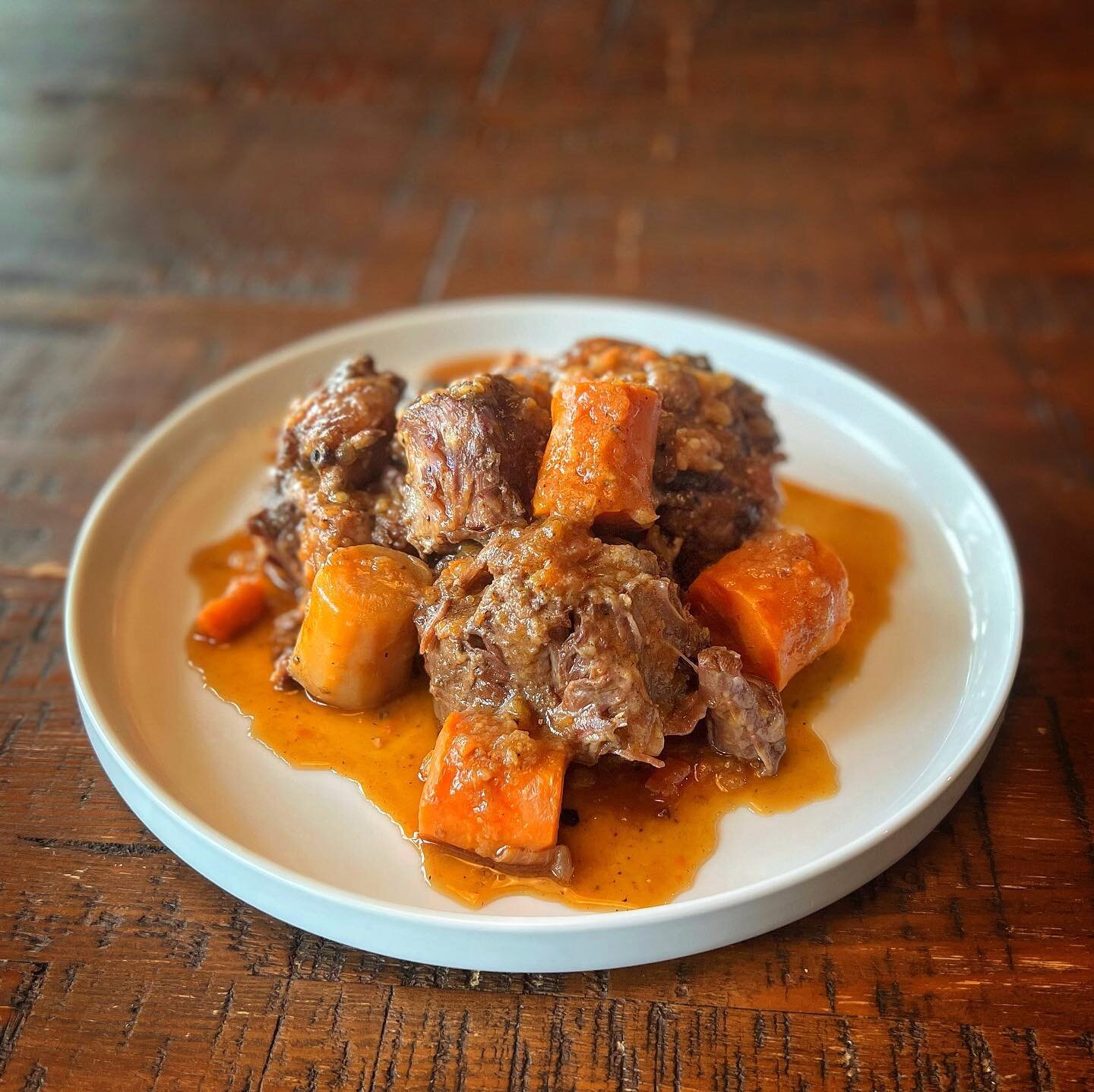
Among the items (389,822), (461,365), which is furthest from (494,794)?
(461,365)

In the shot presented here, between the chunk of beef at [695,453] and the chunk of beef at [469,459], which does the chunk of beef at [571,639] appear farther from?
the chunk of beef at [695,453]

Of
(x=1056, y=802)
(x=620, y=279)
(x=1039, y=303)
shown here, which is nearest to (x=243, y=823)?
(x=1056, y=802)

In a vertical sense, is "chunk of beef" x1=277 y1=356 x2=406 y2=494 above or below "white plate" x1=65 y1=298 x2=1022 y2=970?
above

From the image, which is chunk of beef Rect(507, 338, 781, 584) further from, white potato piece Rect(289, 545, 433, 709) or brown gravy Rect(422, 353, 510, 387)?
brown gravy Rect(422, 353, 510, 387)

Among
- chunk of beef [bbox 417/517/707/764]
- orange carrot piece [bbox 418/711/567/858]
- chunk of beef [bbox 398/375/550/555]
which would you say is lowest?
orange carrot piece [bbox 418/711/567/858]

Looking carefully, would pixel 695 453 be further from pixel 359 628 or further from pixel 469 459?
pixel 359 628

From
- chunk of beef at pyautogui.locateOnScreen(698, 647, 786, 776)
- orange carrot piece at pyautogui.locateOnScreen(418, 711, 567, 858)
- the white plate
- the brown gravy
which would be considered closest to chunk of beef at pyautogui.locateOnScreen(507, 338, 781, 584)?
chunk of beef at pyautogui.locateOnScreen(698, 647, 786, 776)

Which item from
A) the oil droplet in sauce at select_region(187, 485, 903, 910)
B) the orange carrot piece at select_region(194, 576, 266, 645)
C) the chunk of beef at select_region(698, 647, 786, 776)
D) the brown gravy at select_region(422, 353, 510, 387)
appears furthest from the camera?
the brown gravy at select_region(422, 353, 510, 387)
